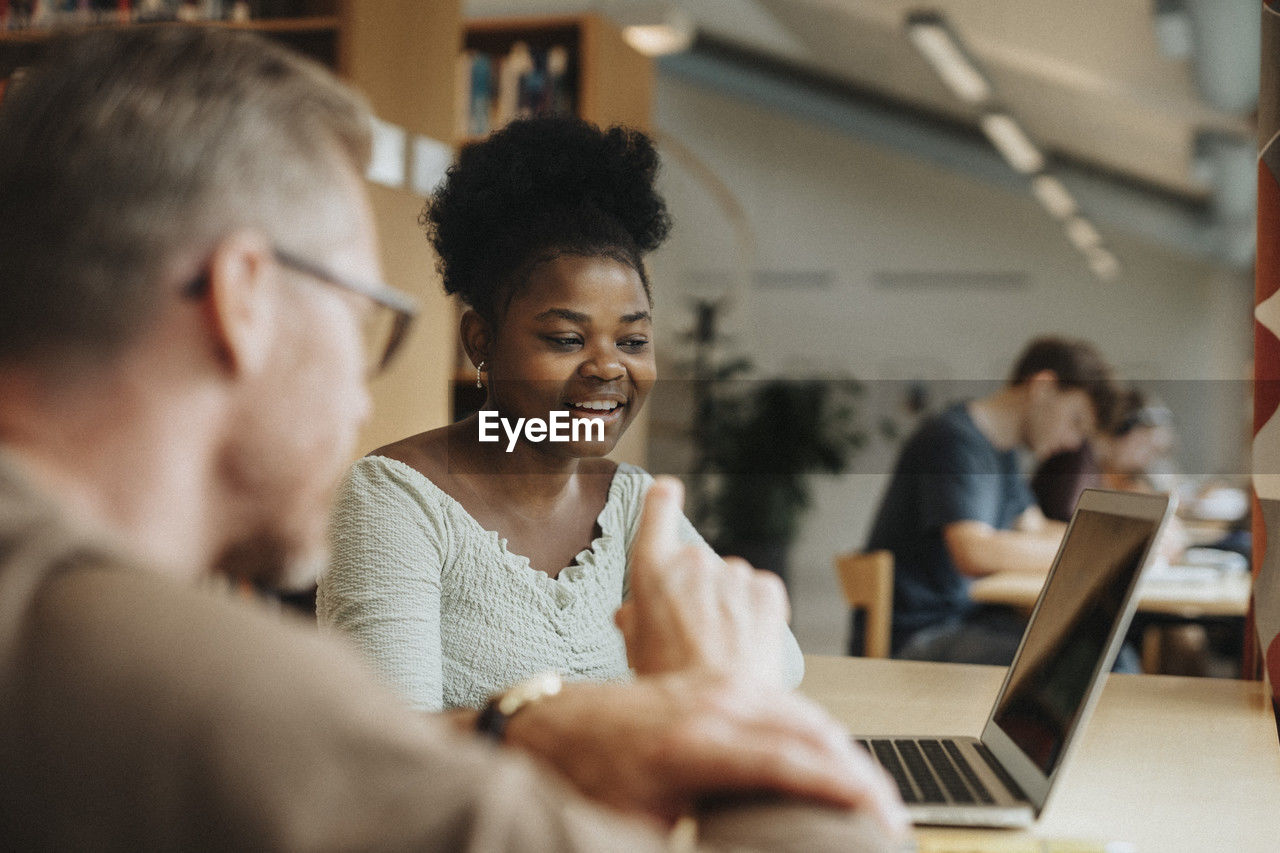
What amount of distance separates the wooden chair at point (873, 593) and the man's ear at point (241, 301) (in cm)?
251

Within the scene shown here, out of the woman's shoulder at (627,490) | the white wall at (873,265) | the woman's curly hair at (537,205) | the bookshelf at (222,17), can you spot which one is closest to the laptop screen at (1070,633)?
the woman's shoulder at (627,490)

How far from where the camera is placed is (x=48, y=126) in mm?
595

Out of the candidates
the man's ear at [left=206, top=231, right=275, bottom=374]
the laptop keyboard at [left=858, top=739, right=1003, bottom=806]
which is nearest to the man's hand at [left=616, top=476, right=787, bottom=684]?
the man's ear at [left=206, top=231, right=275, bottom=374]

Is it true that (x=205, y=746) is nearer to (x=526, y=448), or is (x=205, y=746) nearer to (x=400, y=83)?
(x=526, y=448)

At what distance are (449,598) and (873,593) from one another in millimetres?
1815

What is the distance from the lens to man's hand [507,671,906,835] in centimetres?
57

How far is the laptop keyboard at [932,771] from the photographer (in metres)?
1.06

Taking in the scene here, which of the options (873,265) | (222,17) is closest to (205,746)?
(222,17)

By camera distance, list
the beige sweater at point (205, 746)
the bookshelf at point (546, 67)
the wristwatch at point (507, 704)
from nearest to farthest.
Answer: the beige sweater at point (205, 746) → the wristwatch at point (507, 704) → the bookshelf at point (546, 67)

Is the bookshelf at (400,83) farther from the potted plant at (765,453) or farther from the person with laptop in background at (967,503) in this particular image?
the potted plant at (765,453)

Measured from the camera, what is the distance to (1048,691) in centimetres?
109

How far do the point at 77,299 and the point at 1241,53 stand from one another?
17.9 ft

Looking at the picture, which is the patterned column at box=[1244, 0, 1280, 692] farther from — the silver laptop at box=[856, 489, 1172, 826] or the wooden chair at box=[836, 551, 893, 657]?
the wooden chair at box=[836, 551, 893, 657]

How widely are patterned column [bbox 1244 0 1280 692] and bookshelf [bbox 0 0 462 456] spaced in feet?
7.82
